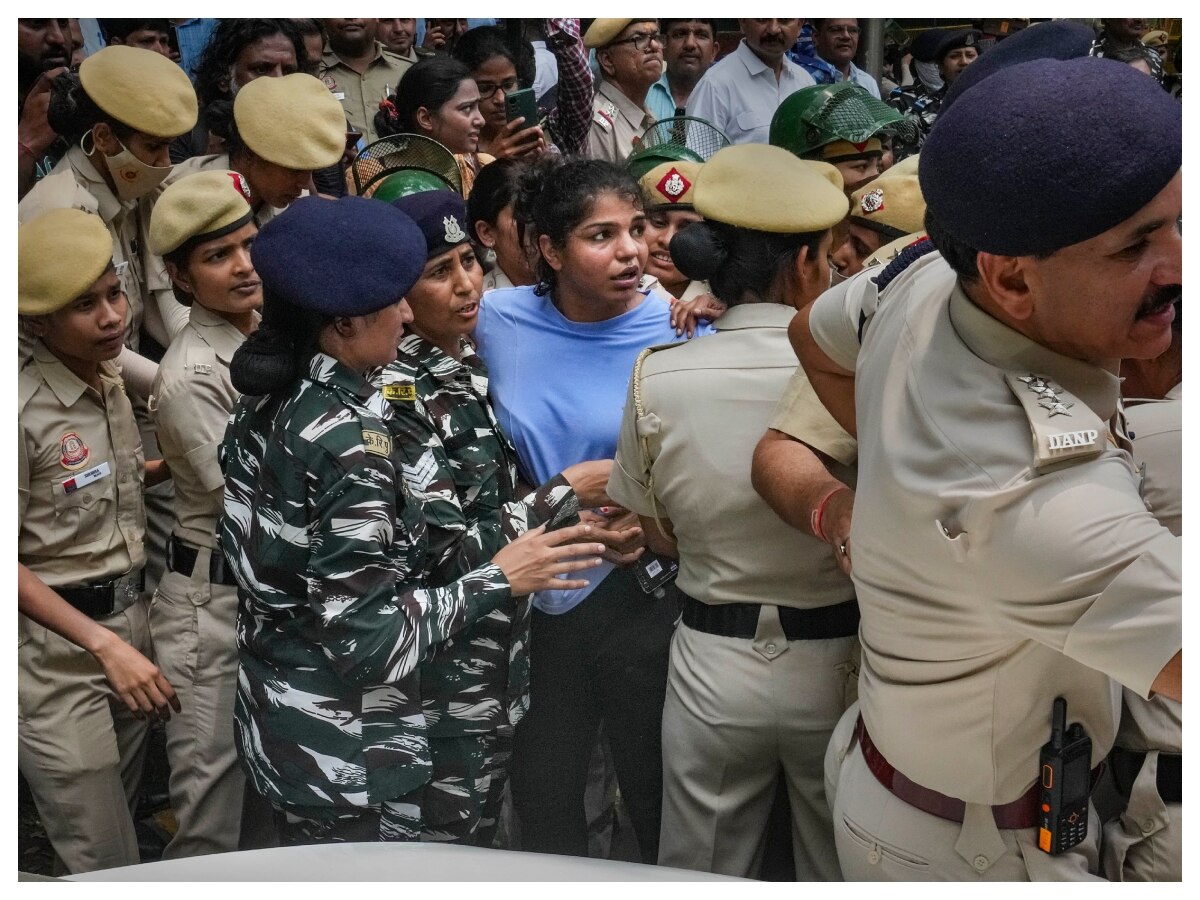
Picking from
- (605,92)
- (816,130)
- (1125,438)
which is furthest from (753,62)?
(1125,438)

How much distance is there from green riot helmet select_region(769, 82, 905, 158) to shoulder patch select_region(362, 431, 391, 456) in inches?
88.9

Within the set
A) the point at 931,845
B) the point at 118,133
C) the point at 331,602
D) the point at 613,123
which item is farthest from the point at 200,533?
the point at 613,123

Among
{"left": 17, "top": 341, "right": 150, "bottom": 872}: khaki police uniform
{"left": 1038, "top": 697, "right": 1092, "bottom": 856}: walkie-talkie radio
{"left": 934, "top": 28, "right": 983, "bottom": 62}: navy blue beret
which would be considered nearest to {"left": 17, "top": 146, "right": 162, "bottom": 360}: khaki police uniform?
{"left": 17, "top": 341, "right": 150, "bottom": 872}: khaki police uniform

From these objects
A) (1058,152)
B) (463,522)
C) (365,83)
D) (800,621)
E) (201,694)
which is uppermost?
(1058,152)

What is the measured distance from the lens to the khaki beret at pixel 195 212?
9.23ft

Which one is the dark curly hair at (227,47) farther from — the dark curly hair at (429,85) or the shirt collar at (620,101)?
the shirt collar at (620,101)

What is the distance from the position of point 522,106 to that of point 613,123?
96cm

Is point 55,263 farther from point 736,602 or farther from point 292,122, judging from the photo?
point 736,602

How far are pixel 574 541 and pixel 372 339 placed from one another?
0.57 metres

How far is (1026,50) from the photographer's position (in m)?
1.76

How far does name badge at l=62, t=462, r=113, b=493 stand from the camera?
102 inches

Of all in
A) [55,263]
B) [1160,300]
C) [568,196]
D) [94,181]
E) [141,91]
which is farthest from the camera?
[94,181]

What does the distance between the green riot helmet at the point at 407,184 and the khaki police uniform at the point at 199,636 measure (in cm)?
58

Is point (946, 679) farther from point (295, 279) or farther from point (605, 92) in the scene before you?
point (605, 92)
